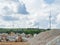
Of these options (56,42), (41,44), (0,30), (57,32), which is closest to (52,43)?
(56,42)

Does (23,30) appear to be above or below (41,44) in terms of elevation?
below

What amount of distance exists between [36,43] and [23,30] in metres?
39.2

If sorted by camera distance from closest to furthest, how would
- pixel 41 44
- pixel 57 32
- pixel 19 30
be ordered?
1. pixel 41 44
2. pixel 57 32
3. pixel 19 30

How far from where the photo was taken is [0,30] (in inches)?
2052

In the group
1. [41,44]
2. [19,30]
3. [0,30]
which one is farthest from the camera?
[19,30]

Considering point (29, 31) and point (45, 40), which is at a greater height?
point (45, 40)

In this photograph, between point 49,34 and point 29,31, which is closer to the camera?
point 49,34

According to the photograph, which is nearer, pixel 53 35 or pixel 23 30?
pixel 53 35

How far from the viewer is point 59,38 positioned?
1372 cm

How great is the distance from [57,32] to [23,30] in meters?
38.9

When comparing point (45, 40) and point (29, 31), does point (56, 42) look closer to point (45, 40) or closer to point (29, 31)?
point (45, 40)

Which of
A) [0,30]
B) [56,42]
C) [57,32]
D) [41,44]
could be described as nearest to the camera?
[56,42]

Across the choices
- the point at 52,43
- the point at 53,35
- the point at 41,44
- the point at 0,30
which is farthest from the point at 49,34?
the point at 0,30

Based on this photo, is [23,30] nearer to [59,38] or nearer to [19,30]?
[19,30]
